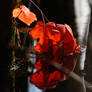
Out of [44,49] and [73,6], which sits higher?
[73,6]

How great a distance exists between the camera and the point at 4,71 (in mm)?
217

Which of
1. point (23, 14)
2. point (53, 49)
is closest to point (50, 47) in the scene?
point (53, 49)

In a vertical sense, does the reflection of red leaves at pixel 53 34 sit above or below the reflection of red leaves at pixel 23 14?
below

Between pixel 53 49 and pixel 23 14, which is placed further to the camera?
pixel 53 49

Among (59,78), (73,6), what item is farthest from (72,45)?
(73,6)

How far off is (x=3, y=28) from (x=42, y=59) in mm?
533

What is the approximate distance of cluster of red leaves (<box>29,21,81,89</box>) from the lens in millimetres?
564

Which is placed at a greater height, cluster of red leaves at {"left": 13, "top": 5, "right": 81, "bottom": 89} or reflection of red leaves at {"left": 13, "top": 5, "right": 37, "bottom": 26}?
reflection of red leaves at {"left": 13, "top": 5, "right": 37, "bottom": 26}

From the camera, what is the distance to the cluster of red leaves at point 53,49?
56 centimetres

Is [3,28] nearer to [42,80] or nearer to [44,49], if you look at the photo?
[42,80]

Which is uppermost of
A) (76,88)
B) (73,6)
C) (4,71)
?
(73,6)

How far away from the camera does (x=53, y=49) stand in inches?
28.6

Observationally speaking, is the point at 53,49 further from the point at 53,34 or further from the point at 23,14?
the point at 23,14

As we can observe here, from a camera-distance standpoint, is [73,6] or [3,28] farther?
[73,6]
